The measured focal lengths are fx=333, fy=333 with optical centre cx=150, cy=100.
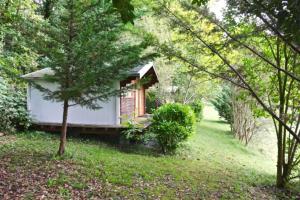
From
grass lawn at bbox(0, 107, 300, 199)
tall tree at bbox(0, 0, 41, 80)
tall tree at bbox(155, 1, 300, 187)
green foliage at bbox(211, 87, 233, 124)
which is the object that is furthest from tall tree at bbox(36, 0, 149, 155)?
green foliage at bbox(211, 87, 233, 124)

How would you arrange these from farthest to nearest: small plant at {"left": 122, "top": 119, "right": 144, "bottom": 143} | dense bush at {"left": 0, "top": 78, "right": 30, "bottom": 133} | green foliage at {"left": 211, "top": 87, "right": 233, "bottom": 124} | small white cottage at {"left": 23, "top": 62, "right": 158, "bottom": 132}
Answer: green foliage at {"left": 211, "top": 87, "right": 233, "bottom": 124} < small white cottage at {"left": 23, "top": 62, "right": 158, "bottom": 132} < dense bush at {"left": 0, "top": 78, "right": 30, "bottom": 133} < small plant at {"left": 122, "top": 119, "right": 144, "bottom": 143}

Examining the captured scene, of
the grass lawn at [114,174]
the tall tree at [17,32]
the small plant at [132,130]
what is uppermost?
the tall tree at [17,32]

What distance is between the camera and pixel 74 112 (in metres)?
13.6

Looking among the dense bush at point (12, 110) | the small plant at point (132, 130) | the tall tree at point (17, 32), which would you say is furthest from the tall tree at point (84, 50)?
the dense bush at point (12, 110)

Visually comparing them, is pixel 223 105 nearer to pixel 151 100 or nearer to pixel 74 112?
pixel 151 100

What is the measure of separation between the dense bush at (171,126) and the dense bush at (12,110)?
5230 millimetres

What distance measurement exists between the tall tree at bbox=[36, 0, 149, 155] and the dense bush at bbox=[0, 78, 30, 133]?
16.0ft

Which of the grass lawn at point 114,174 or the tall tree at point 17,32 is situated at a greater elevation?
the tall tree at point 17,32

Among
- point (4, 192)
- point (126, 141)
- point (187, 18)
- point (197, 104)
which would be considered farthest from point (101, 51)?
point (197, 104)

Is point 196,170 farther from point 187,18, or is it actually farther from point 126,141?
point 187,18

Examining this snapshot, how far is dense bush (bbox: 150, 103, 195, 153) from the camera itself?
1219 cm

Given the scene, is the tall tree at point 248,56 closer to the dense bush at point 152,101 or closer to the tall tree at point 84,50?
the tall tree at point 84,50

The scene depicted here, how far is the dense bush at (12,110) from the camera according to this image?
1258cm

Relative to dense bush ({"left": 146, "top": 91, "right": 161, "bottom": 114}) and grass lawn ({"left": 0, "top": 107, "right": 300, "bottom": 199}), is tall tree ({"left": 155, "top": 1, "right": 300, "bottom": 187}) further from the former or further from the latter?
dense bush ({"left": 146, "top": 91, "right": 161, "bottom": 114})
